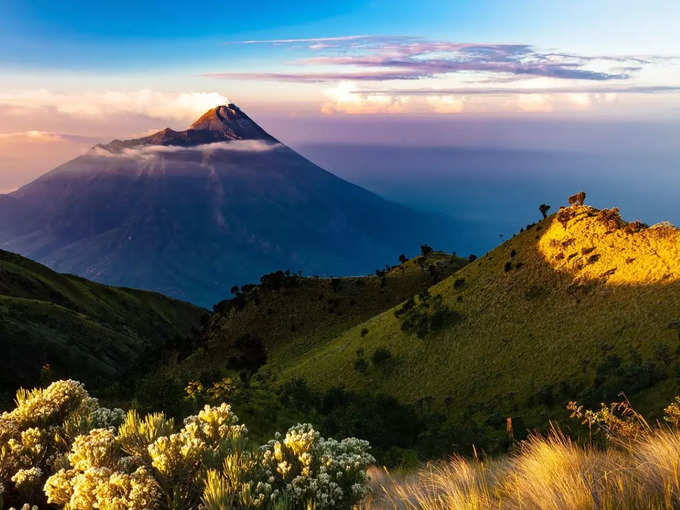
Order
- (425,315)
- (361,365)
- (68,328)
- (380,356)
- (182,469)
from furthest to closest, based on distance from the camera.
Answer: (68,328)
(425,315)
(361,365)
(380,356)
(182,469)

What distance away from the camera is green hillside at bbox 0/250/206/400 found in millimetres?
65125

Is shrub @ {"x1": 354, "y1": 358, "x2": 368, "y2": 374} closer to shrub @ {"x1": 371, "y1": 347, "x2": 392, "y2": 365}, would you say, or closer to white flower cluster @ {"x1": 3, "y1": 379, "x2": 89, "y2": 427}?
shrub @ {"x1": 371, "y1": 347, "x2": 392, "y2": 365}

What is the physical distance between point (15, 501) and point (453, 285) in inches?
2235

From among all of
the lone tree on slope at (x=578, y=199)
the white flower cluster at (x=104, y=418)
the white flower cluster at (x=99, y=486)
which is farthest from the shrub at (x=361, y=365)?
the white flower cluster at (x=99, y=486)

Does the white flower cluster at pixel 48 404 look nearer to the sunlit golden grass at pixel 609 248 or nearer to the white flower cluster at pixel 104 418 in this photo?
the white flower cluster at pixel 104 418

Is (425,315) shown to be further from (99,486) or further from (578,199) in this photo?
(99,486)

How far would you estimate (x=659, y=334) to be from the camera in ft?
126

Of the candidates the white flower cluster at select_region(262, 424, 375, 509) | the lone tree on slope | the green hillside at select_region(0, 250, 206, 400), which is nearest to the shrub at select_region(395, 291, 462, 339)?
the lone tree on slope

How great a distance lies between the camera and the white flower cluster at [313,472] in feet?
25.1

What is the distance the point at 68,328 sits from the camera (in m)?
90.9

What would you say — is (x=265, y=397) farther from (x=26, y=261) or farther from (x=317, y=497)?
(x=26, y=261)

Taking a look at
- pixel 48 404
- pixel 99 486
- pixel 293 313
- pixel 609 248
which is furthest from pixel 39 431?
pixel 293 313

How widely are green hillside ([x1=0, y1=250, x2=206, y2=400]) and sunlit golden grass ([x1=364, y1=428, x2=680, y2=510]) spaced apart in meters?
23.2

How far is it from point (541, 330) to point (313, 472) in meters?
43.8
